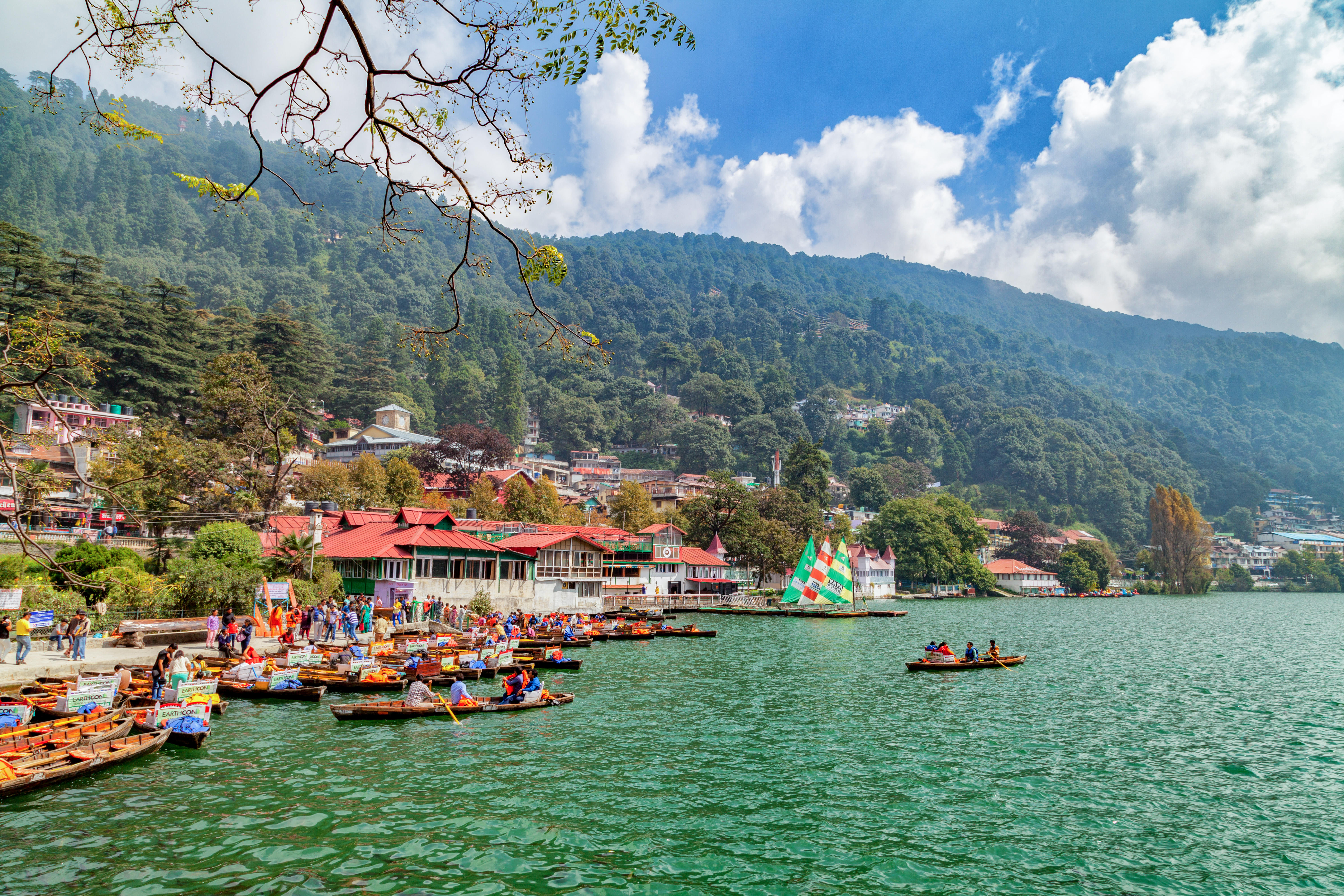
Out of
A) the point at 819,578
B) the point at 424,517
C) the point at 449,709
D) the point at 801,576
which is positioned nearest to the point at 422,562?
the point at 424,517

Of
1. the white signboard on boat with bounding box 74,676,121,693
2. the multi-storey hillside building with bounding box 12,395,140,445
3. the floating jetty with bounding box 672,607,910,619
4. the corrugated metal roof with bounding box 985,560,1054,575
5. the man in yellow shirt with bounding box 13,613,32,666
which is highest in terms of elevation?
the multi-storey hillside building with bounding box 12,395,140,445

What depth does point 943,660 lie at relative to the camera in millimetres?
34531

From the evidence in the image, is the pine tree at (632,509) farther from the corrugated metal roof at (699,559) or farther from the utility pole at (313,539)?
the utility pole at (313,539)

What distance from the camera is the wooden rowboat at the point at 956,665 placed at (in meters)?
34.2

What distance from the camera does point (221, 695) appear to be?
80.1 feet

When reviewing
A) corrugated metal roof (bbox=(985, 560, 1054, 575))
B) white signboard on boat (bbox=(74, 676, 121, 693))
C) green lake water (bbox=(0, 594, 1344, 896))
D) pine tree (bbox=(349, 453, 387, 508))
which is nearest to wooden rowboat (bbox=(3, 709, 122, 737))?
white signboard on boat (bbox=(74, 676, 121, 693))

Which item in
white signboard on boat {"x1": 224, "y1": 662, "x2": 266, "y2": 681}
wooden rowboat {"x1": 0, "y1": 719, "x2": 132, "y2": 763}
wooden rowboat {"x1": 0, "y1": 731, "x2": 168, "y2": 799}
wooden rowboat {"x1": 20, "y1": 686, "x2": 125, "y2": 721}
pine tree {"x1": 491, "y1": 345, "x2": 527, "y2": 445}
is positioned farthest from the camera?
pine tree {"x1": 491, "y1": 345, "x2": 527, "y2": 445}

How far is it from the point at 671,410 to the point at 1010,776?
509 ft

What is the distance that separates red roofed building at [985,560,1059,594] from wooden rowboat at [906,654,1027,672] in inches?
3420

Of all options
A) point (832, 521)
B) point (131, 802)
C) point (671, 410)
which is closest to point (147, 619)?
point (131, 802)

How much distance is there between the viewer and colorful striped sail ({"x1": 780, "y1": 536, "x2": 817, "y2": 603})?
205 ft

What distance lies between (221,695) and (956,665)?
2922cm

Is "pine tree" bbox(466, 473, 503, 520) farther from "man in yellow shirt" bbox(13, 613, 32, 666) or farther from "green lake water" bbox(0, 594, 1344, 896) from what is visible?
"man in yellow shirt" bbox(13, 613, 32, 666)

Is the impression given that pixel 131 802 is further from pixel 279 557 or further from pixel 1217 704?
pixel 1217 704
